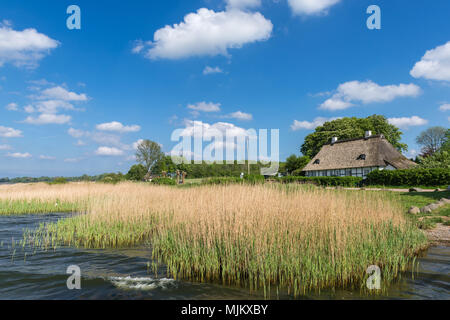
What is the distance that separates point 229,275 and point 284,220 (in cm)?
153

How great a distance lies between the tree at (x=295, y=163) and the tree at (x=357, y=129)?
3.84m

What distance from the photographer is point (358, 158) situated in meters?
38.0

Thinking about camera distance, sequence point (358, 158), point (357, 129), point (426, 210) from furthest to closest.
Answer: point (357, 129), point (358, 158), point (426, 210)

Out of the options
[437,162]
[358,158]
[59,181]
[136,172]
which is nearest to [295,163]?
[358,158]

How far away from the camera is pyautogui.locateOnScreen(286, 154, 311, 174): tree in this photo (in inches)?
1917

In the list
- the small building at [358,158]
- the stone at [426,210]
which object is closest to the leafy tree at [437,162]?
the small building at [358,158]

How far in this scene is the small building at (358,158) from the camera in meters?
35.2

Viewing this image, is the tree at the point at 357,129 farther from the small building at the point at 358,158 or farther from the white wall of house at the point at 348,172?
the white wall of house at the point at 348,172

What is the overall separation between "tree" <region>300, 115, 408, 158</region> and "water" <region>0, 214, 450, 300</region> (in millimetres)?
44767

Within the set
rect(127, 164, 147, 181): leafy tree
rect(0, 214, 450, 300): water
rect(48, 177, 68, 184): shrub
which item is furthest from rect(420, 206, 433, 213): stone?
rect(127, 164, 147, 181): leafy tree

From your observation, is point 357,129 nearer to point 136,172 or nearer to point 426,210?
point 426,210

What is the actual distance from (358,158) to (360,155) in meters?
0.51

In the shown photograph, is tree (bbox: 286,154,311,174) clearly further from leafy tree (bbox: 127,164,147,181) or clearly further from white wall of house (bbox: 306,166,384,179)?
leafy tree (bbox: 127,164,147,181)

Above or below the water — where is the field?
above
